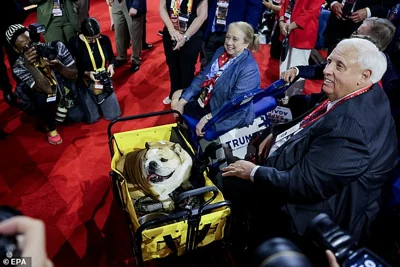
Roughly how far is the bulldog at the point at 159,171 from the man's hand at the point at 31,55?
1565 mm

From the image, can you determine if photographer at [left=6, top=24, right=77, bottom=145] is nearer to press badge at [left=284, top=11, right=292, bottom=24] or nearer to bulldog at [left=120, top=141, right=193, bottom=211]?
bulldog at [left=120, top=141, right=193, bottom=211]

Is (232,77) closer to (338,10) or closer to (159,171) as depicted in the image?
(159,171)

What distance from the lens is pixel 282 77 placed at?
3.03m

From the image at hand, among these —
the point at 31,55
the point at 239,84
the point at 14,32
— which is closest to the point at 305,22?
the point at 239,84

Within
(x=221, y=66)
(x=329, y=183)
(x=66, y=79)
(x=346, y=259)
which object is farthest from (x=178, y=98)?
(x=346, y=259)

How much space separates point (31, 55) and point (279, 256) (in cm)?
317

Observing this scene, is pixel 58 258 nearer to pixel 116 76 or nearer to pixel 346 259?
pixel 346 259

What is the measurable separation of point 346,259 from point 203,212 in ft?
3.95

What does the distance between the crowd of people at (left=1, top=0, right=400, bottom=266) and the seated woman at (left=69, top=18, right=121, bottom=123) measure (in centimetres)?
1

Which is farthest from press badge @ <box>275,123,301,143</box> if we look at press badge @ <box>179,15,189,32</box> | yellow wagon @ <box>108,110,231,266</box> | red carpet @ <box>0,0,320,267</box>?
press badge @ <box>179,15,189,32</box>

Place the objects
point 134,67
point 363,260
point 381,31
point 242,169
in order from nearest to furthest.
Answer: point 363,260 → point 242,169 → point 381,31 → point 134,67

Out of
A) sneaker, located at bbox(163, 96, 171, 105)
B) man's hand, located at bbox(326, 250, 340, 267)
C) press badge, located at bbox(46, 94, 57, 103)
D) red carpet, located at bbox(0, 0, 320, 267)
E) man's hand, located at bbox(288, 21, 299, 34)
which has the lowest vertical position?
red carpet, located at bbox(0, 0, 320, 267)

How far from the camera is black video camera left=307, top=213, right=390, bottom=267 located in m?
1.15

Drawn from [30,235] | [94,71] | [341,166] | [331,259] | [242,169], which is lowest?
[94,71]
